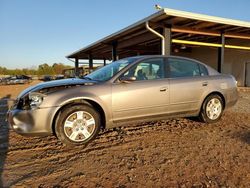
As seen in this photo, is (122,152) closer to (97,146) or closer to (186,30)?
(97,146)

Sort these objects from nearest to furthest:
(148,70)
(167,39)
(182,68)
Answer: (148,70)
(182,68)
(167,39)

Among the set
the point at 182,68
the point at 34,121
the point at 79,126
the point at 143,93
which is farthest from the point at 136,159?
the point at 182,68

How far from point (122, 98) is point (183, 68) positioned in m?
1.68

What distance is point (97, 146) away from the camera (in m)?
3.78

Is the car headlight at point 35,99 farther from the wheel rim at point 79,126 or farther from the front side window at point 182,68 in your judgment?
the front side window at point 182,68

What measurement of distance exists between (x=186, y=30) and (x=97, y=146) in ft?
27.4

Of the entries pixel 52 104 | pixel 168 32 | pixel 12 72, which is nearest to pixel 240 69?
pixel 168 32

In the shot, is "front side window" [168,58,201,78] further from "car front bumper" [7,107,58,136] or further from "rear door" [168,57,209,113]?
→ "car front bumper" [7,107,58,136]

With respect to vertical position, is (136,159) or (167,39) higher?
(167,39)

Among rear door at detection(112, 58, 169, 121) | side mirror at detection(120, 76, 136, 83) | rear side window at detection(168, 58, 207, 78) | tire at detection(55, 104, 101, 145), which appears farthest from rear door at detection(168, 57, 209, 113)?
tire at detection(55, 104, 101, 145)

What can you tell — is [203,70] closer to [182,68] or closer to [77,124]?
[182,68]

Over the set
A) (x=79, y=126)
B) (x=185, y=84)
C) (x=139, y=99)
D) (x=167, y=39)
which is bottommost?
(x=79, y=126)

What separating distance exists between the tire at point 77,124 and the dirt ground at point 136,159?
0.15 metres

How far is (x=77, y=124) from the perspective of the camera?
376 centimetres
